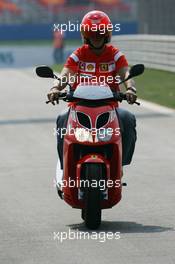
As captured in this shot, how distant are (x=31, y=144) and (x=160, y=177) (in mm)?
4045


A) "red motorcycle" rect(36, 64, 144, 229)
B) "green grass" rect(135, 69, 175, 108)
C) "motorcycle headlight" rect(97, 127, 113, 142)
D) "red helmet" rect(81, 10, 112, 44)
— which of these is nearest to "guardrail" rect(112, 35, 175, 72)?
"green grass" rect(135, 69, 175, 108)

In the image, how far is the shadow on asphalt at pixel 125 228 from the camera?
837 cm

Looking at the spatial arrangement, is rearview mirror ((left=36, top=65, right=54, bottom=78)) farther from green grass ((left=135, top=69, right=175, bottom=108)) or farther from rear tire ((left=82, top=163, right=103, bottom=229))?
green grass ((left=135, top=69, right=175, bottom=108))

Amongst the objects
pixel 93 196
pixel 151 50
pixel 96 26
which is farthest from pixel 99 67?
pixel 151 50

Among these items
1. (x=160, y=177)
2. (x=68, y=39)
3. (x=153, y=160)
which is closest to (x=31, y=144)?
(x=153, y=160)

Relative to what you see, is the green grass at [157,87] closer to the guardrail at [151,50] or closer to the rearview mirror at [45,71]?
the guardrail at [151,50]

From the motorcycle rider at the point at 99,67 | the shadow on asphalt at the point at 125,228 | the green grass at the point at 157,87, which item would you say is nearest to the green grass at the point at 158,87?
the green grass at the point at 157,87

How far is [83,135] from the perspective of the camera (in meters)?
8.36

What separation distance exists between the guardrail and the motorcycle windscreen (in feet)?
70.8

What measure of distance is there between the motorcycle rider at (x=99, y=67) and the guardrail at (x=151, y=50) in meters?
21.1

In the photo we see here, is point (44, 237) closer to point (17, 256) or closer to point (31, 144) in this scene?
point (17, 256)

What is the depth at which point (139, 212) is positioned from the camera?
9375 millimetres

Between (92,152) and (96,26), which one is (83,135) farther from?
(96,26)

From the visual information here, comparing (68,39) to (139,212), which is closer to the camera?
(139,212)
